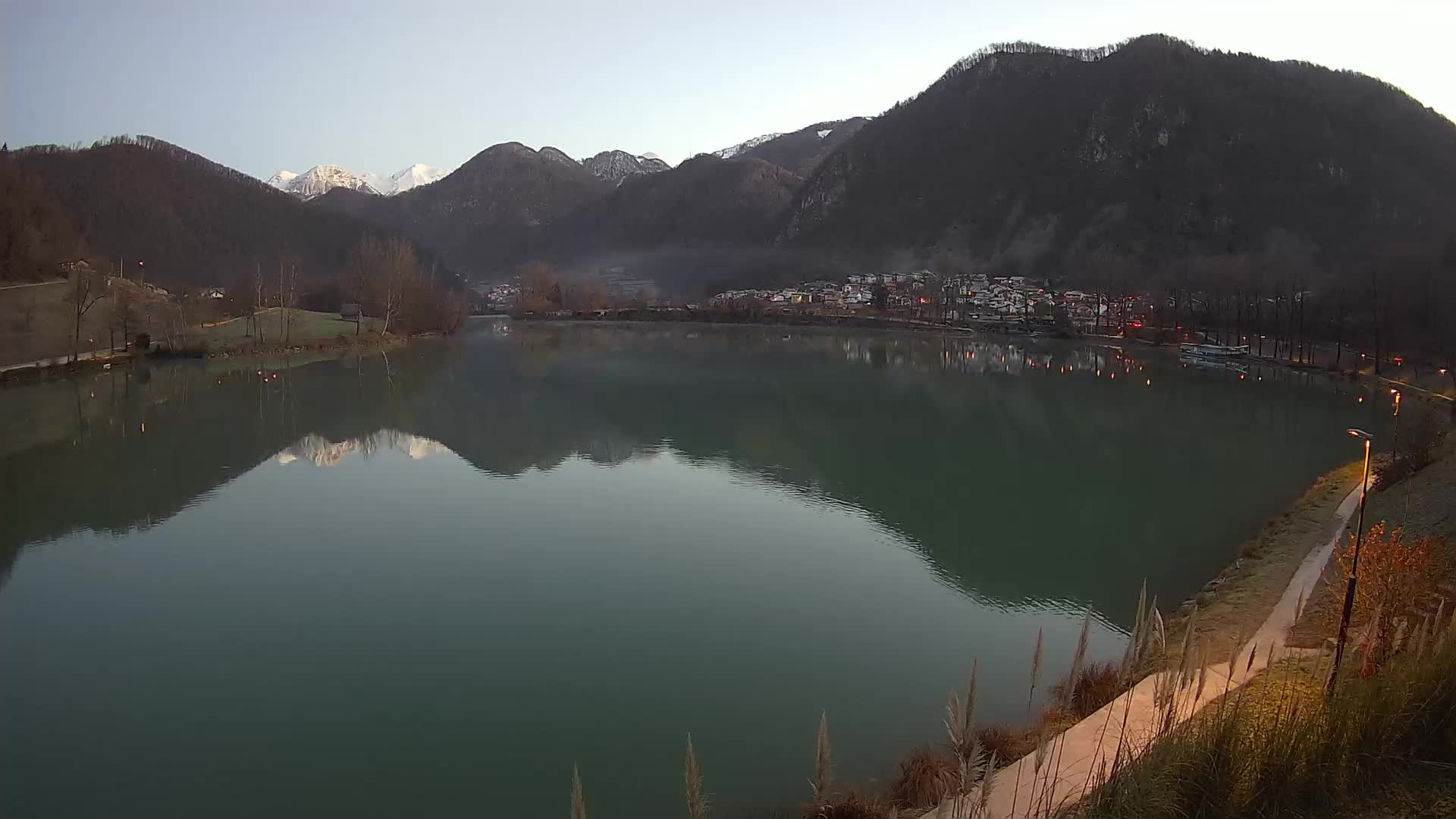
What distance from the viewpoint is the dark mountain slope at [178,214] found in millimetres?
74188

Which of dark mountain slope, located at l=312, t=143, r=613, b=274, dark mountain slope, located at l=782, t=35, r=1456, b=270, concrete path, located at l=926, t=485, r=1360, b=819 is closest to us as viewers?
concrete path, located at l=926, t=485, r=1360, b=819

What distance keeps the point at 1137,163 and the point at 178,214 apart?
94.4 metres

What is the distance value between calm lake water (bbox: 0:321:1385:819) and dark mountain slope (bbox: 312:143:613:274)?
14356cm

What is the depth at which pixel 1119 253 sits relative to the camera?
251 ft

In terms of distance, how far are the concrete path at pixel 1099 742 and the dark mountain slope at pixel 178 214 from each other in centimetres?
7537

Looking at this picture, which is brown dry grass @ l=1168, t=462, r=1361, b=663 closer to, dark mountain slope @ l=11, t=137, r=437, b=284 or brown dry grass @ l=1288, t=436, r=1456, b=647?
brown dry grass @ l=1288, t=436, r=1456, b=647

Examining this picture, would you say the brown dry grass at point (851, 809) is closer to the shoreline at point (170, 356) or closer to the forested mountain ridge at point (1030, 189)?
the shoreline at point (170, 356)

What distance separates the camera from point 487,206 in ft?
589

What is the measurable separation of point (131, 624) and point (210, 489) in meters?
7.00

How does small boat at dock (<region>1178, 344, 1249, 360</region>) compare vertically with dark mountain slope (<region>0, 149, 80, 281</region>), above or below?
below

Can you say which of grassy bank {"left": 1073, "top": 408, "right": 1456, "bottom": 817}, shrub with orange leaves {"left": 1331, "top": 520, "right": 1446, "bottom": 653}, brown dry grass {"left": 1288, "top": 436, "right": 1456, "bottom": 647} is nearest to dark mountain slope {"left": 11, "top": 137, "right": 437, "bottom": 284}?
brown dry grass {"left": 1288, "top": 436, "right": 1456, "bottom": 647}

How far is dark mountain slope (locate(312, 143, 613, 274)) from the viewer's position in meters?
164

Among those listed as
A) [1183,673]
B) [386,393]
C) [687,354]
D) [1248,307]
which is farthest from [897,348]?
[1183,673]

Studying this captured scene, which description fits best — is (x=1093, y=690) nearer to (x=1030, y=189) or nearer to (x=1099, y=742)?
(x=1099, y=742)
